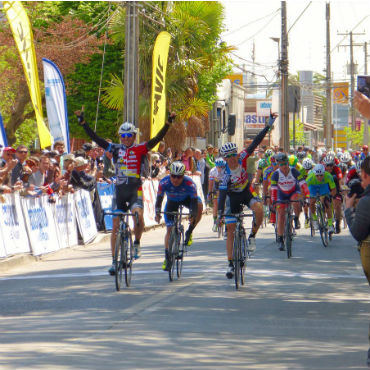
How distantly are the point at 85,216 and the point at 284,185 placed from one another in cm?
429

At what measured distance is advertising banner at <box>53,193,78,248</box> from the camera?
17.7 meters

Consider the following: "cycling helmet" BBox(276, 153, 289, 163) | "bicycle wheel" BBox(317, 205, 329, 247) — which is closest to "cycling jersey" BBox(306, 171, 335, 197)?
"bicycle wheel" BBox(317, 205, 329, 247)

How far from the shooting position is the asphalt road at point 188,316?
7.57 meters

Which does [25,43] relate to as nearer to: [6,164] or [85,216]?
[85,216]

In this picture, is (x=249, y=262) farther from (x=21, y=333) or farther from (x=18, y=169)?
(x=21, y=333)

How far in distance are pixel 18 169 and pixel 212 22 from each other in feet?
66.0

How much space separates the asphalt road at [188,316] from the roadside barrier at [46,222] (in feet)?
1.48

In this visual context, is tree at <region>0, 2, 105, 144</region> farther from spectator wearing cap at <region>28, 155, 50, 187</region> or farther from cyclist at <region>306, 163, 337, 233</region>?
spectator wearing cap at <region>28, 155, 50, 187</region>

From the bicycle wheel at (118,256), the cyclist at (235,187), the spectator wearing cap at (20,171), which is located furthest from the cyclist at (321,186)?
the bicycle wheel at (118,256)

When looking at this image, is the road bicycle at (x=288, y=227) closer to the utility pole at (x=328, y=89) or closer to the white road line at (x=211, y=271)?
the white road line at (x=211, y=271)

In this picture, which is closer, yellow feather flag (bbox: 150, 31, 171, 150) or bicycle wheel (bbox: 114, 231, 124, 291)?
bicycle wheel (bbox: 114, 231, 124, 291)

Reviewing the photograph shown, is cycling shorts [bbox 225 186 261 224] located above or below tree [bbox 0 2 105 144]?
below

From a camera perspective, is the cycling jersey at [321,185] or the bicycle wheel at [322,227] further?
the cycling jersey at [321,185]

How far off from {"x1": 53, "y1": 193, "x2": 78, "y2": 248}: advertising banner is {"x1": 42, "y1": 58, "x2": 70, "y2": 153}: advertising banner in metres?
3.12
